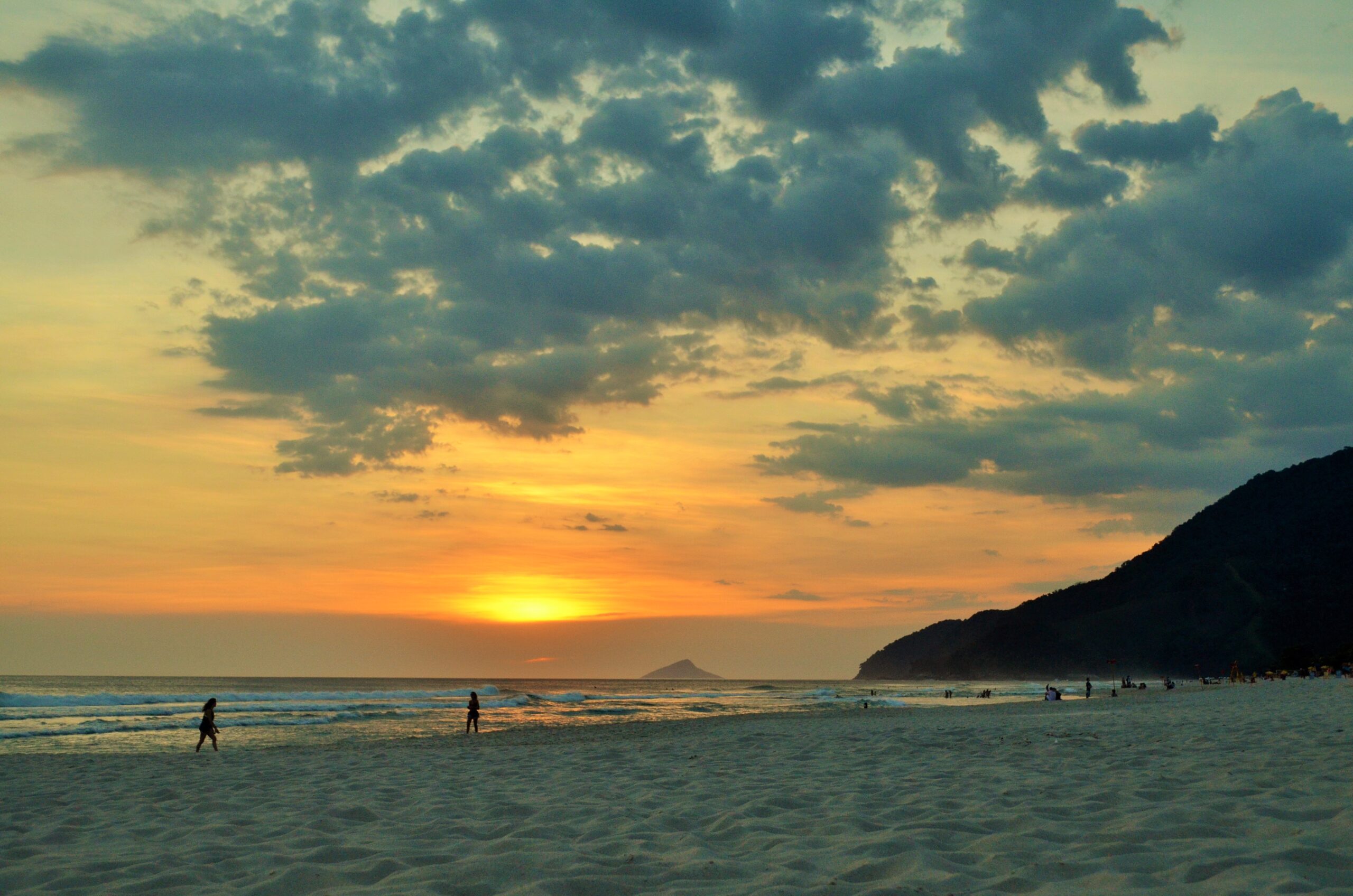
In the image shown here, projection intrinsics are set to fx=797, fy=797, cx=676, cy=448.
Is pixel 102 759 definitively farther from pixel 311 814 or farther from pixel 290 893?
pixel 290 893

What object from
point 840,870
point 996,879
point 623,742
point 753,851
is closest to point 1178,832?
point 996,879

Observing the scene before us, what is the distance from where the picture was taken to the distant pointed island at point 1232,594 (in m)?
133

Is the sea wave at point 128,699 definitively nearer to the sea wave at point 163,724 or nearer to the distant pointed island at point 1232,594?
the sea wave at point 163,724

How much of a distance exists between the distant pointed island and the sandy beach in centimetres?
13419

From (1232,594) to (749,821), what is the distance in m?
181

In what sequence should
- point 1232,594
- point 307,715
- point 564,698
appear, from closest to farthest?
point 307,715 → point 564,698 → point 1232,594

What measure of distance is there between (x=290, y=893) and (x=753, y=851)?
3.35m

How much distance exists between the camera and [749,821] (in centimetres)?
743

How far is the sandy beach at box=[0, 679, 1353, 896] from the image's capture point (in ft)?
17.4

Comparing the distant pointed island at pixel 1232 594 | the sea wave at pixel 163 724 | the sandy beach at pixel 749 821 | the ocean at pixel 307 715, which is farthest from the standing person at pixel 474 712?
the distant pointed island at pixel 1232 594

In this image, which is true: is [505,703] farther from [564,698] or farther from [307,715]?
[307,715]

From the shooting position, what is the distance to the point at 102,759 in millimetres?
18266

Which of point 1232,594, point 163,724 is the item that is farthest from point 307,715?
point 1232,594

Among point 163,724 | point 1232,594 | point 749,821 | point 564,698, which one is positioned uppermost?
point 1232,594
